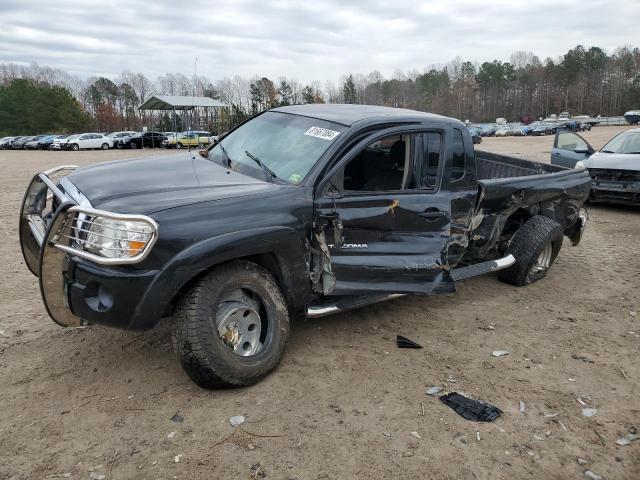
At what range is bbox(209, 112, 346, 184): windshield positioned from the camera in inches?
161

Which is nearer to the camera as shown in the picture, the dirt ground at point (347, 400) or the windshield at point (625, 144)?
the dirt ground at point (347, 400)

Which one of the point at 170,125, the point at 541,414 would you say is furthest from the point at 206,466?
the point at 170,125

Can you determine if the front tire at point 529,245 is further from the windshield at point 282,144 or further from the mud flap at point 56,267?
the mud flap at point 56,267

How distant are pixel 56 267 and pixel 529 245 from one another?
4665 mm

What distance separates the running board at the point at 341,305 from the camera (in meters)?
4.00

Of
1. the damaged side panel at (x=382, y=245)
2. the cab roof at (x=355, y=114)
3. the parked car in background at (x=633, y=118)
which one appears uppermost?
the parked car in background at (x=633, y=118)

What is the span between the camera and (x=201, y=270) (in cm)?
331

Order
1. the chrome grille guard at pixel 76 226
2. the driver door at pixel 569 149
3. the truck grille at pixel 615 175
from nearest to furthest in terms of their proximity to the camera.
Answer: the chrome grille guard at pixel 76 226
the truck grille at pixel 615 175
the driver door at pixel 569 149

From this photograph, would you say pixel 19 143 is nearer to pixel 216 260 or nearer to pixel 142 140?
pixel 142 140

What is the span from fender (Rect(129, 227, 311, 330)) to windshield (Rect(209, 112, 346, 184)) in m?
0.53

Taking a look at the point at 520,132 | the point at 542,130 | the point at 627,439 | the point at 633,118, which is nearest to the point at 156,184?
the point at 627,439

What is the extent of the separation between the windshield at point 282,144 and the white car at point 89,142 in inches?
1576

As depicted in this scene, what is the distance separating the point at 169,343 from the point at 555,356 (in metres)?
3.16

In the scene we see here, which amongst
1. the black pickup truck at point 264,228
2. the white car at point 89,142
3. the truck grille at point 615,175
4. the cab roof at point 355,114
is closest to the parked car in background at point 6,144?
the white car at point 89,142
